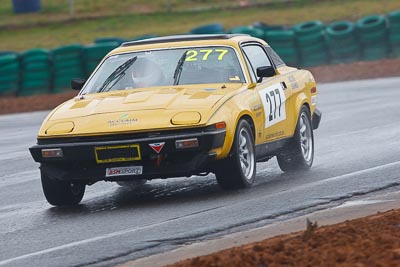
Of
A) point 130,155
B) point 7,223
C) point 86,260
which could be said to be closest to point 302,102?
point 130,155

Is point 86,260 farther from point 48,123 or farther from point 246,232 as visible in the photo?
point 48,123

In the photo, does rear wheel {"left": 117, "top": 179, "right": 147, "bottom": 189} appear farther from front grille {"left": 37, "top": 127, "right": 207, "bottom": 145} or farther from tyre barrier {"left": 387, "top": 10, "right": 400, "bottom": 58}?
tyre barrier {"left": 387, "top": 10, "right": 400, "bottom": 58}

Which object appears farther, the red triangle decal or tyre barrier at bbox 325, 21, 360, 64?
tyre barrier at bbox 325, 21, 360, 64

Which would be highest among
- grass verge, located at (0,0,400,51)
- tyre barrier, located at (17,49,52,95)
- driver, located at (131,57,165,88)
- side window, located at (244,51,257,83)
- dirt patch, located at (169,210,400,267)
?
driver, located at (131,57,165,88)

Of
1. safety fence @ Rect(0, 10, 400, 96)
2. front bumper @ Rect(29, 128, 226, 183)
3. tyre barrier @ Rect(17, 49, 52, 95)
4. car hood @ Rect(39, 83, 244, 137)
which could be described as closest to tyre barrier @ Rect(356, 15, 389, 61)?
safety fence @ Rect(0, 10, 400, 96)

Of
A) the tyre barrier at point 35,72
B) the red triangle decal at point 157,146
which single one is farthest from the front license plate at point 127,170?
the tyre barrier at point 35,72

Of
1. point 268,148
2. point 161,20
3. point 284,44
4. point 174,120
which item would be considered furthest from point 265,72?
point 161,20

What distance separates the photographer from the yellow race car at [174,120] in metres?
9.91

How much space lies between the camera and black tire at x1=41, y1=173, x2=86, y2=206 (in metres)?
10.3

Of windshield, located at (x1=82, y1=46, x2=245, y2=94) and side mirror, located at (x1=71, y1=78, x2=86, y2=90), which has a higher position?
windshield, located at (x1=82, y1=46, x2=245, y2=94)

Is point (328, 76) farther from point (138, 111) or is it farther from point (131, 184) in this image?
point (138, 111)

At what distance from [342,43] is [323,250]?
24.1m

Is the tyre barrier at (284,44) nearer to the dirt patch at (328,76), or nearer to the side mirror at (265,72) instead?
the dirt patch at (328,76)

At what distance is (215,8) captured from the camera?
44.0 meters
